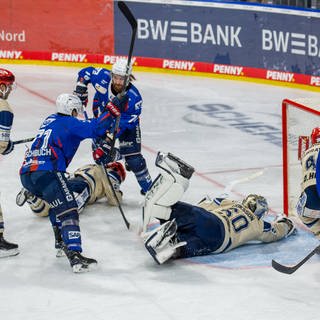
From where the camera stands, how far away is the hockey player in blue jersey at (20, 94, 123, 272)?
6070mm

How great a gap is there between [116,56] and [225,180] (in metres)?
4.80

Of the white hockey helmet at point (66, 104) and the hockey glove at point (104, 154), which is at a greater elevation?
the white hockey helmet at point (66, 104)

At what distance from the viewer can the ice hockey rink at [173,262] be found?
550 centimetres

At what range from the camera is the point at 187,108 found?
11.1 m

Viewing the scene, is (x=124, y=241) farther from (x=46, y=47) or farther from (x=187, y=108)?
(x=46, y=47)

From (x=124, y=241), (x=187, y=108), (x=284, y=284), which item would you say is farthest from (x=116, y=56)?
(x=284, y=284)

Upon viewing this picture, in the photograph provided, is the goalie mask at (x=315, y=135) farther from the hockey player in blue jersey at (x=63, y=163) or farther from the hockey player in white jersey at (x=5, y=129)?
the hockey player in white jersey at (x=5, y=129)

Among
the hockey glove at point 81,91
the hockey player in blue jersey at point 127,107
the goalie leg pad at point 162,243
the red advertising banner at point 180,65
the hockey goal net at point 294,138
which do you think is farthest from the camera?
the red advertising banner at point 180,65

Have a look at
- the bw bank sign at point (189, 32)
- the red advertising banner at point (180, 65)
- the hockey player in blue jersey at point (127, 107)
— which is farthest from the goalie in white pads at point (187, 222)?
the bw bank sign at point (189, 32)

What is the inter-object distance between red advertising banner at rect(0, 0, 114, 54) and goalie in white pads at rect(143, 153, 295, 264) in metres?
6.57

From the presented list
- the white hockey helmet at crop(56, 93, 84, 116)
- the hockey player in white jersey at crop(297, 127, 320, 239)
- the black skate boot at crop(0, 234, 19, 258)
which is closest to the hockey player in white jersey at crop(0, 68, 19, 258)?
the black skate boot at crop(0, 234, 19, 258)

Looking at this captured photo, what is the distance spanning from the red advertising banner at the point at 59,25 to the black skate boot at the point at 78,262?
6.98 m

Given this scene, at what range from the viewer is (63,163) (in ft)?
20.7

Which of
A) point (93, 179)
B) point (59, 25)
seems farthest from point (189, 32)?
point (93, 179)
